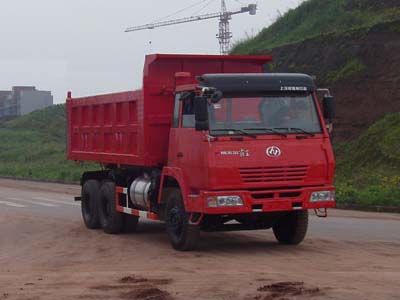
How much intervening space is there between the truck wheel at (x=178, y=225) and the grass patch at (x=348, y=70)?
24596 mm

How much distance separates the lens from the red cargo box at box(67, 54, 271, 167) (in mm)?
16578

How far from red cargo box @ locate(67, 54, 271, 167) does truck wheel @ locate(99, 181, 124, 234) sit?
589 millimetres

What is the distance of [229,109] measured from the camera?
14781mm

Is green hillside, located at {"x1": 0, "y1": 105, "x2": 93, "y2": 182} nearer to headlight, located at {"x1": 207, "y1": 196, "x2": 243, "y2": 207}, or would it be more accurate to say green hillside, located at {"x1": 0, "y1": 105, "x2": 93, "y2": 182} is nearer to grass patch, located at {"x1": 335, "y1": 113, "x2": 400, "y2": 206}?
grass patch, located at {"x1": 335, "y1": 113, "x2": 400, "y2": 206}

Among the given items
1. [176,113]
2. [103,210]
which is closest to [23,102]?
[103,210]

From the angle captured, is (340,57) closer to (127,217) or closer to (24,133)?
(127,217)

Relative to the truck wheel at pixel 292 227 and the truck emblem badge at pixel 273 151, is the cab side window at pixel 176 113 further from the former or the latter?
the truck wheel at pixel 292 227

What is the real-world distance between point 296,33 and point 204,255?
114 ft

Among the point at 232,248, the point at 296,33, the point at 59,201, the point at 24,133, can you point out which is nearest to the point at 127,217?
the point at 232,248

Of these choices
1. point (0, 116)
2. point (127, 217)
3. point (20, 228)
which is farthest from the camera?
A: point (0, 116)

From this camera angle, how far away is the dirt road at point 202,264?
36.4 feet

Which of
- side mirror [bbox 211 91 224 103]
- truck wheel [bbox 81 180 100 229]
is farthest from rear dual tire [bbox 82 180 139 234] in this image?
side mirror [bbox 211 91 224 103]

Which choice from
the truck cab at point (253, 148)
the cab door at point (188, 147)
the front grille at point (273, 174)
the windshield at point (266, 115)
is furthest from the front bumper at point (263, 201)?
the windshield at point (266, 115)

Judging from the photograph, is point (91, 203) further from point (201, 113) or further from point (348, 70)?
point (348, 70)
